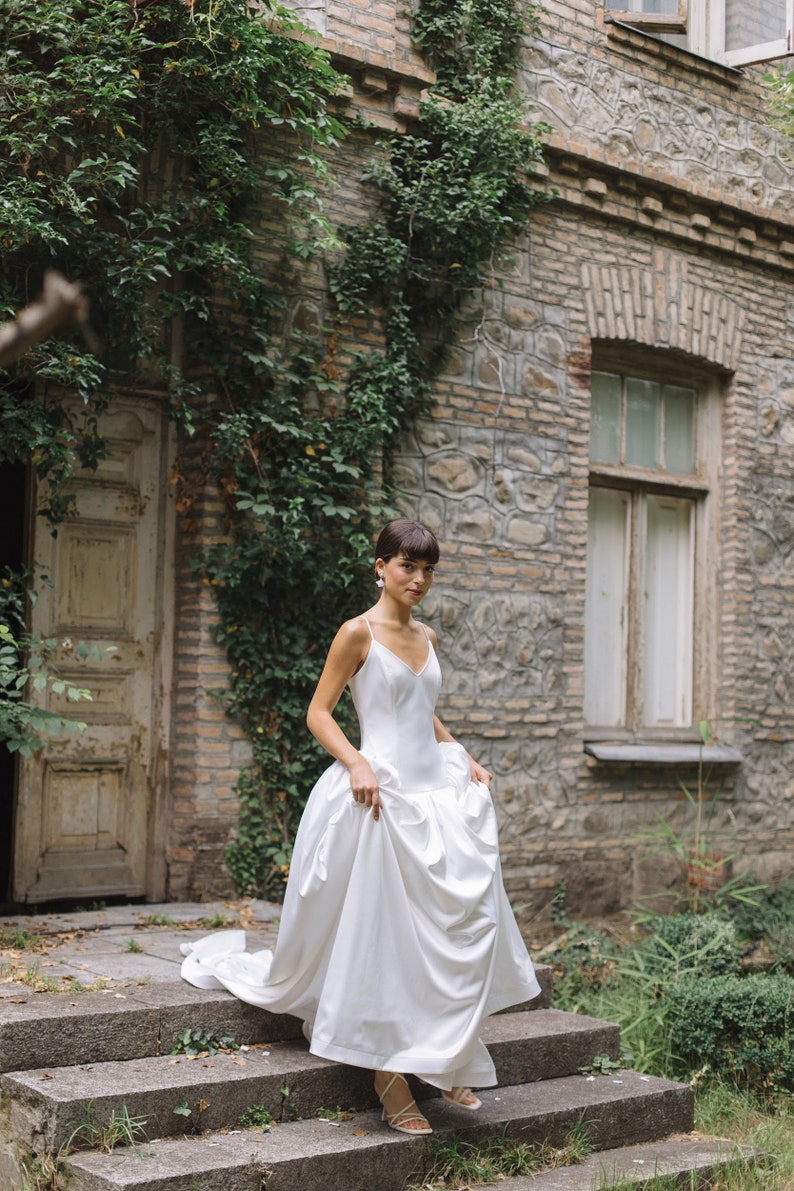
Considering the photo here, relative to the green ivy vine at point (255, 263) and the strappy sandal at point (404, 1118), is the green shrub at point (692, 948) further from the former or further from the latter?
the strappy sandal at point (404, 1118)

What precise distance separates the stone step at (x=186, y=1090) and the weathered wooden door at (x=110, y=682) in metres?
2.11

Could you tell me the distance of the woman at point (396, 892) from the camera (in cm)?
409

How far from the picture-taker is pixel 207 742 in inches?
258

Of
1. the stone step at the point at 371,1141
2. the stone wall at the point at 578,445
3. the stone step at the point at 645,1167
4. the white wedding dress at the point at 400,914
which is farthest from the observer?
the stone wall at the point at 578,445

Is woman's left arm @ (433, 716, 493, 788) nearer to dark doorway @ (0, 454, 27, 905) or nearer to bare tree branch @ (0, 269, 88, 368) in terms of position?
dark doorway @ (0, 454, 27, 905)

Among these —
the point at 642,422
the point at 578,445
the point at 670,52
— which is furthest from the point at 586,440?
the point at 670,52

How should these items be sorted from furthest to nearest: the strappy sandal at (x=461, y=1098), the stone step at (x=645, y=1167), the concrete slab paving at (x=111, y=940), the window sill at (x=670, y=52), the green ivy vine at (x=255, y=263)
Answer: the window sill at (x=670, y=52) < the green ivy vine at (x=255, y=263) < the concrete slab paving at (x=111, y=940) < the strappy sandal at (x=461, y=1098) < the stone step at (x=645, y=1167)

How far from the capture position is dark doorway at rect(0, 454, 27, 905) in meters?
6.98

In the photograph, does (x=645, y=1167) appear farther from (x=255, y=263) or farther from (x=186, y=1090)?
(x=255, y=263)

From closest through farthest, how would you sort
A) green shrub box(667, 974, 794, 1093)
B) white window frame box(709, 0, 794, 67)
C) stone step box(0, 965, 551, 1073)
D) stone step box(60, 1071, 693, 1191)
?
stone step box(60, 1071, 693, 1191)
stone step box(0, 965, 551, 1073)
green shrub box(667, 974, 794, 1093)
white window frame box(709, 0, 794, 67)

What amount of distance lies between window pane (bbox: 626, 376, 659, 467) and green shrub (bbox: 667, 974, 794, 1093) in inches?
151

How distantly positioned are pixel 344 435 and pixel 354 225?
123cm

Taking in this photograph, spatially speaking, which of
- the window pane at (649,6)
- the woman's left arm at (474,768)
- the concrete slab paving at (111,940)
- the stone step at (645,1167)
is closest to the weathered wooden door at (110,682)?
the concrete slab paving at (111,940)

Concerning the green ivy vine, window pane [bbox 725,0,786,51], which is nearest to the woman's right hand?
the green ivy vine
